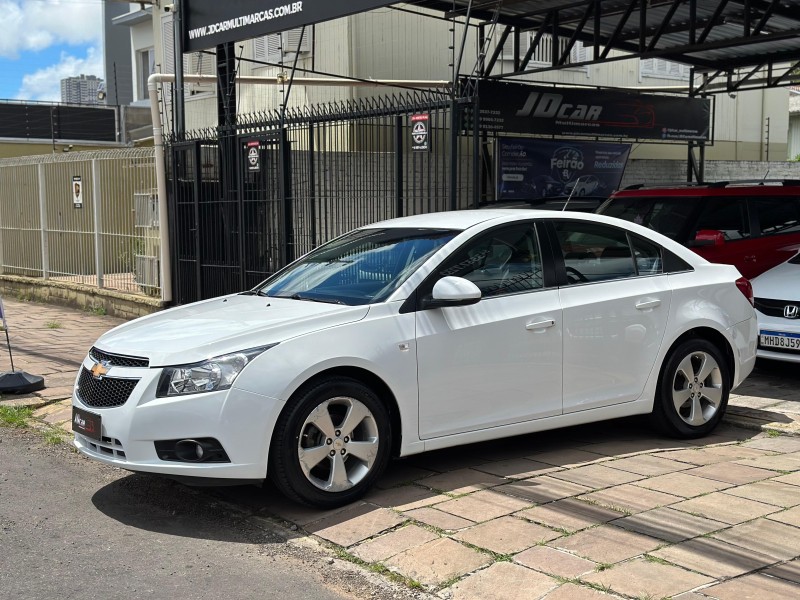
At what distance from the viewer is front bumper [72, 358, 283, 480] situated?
4887 mm

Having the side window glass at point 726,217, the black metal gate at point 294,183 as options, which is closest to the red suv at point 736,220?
the side window glass at point 726,217

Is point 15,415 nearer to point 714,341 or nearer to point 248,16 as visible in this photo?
point 714,341

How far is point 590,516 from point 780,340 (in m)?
4.06

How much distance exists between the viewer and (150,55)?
25.7m

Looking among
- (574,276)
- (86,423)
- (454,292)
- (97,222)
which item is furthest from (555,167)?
(86,423)

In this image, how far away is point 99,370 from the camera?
17.7 feet

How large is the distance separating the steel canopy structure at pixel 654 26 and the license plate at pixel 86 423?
8.31 m

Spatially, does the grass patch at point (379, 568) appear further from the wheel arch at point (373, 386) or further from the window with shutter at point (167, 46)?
the window with shutter at point (167, 46)

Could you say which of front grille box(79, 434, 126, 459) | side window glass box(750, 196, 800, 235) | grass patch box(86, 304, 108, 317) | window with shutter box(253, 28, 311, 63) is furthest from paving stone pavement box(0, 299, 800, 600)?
window with shutter box(253, 28, 311, 63)

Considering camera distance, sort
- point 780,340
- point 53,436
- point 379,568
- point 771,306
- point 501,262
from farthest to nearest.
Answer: point 771,306
point 780,340
point 53,436
point 501,262
point 379,568

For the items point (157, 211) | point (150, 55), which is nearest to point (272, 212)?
point (157, 211)

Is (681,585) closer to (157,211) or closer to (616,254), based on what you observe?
(616,254)

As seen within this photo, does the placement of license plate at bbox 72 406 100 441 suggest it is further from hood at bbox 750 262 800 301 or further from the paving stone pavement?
hood at bbox 750 262 800 301

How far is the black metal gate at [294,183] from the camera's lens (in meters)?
9.87
